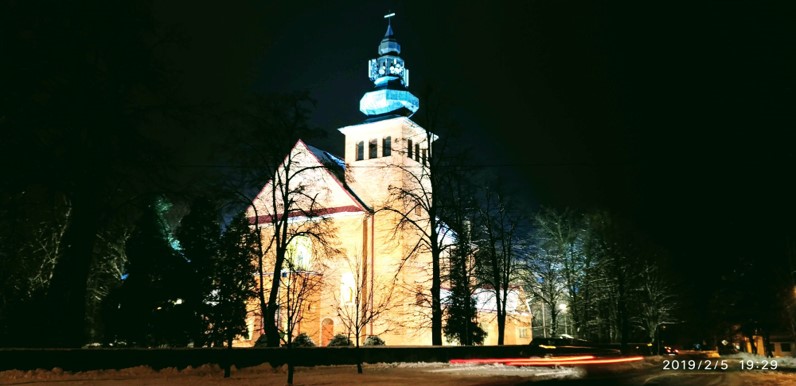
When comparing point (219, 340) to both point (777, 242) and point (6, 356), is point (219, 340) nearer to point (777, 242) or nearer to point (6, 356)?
point (6, 356)

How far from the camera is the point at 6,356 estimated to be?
14.9 m

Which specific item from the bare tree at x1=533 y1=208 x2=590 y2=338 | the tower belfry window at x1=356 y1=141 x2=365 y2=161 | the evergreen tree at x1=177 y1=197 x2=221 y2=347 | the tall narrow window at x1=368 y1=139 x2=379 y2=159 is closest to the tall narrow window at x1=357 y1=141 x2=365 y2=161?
the tower belfry window at x1=356 y1=141 x2=365 y2=161

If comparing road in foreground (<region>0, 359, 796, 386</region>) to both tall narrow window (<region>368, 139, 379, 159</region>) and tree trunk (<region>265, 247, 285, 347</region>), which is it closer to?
tree trunk (<region>265, 247, 285, 347</region>)

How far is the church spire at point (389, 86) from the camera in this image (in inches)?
1834

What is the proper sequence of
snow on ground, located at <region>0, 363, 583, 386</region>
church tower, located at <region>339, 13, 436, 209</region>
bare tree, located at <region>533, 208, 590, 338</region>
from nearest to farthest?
snow on ground, located at <region>0, 363, 583, 386</region>
bare tree, located at <region>533, 208, 590, 338</region>
church tower, located at <region>339, 13, 436, 209</region>

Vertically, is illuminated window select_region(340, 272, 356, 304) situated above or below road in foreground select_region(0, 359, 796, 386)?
above

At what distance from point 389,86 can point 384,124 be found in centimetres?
279

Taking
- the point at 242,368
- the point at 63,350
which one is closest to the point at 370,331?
the point at 242,368

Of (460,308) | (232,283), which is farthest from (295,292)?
(460,308)

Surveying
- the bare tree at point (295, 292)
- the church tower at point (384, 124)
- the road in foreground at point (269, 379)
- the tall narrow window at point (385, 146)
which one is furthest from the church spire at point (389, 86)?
the road in foreground at point (269, 379)

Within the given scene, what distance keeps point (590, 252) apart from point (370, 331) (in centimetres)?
1499

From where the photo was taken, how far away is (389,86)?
46.8 metres

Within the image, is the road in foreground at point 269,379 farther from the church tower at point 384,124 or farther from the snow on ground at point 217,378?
the church tower at point 384,124

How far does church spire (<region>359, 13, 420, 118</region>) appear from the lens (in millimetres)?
46594
